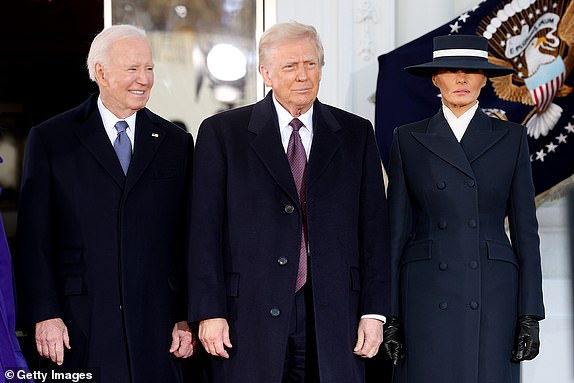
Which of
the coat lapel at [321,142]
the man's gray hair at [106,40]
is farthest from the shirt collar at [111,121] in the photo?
the coat lapel at [321,142]

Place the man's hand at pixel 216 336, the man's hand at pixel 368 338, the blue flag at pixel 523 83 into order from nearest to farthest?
the man's hand at pixel 216 336 → the man's hand at pixel 368 338 → the blue flag at pixel 523 83

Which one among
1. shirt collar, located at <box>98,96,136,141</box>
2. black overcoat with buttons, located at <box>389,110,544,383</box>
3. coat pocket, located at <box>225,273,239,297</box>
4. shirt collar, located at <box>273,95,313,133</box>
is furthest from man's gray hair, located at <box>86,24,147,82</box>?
black overcoat with buttons, located at <box>389,110,544,383</box>

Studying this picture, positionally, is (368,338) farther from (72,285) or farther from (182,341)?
(72,285)

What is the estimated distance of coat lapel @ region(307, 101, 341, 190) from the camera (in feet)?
10.8

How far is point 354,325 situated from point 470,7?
238 centimetres

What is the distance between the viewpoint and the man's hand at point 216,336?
3.16 metres

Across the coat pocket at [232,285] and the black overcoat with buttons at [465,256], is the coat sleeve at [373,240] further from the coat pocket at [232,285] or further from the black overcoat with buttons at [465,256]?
the coat pocket at [232,285]

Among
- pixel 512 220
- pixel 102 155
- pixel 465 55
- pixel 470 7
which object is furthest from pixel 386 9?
pixel 102 155

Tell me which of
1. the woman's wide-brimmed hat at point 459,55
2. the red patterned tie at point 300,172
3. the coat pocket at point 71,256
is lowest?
the coat pocket at point 71,256

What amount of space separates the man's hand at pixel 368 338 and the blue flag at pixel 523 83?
1.54 m

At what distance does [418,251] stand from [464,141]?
43 centimetres

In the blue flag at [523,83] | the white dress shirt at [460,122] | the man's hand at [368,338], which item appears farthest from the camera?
the blue flag at [523,83]

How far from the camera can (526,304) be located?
3.43 metres

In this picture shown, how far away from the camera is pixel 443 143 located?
3564 mm
